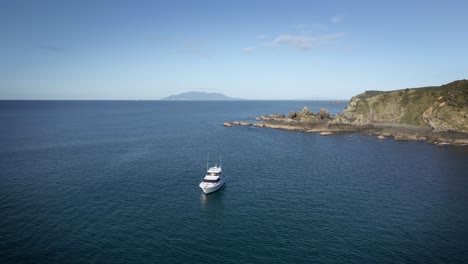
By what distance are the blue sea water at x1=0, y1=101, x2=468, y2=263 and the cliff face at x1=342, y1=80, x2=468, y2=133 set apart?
107 feet

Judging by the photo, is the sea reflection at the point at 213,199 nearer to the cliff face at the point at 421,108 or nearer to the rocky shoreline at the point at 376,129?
the rocky shoreline at the point at 376,129

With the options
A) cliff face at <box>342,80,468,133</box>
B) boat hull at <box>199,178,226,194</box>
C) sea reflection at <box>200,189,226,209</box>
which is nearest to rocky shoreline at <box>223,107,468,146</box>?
cliff face at <box>342,80,468,133</box>

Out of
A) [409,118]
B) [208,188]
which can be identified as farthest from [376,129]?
[208,188]

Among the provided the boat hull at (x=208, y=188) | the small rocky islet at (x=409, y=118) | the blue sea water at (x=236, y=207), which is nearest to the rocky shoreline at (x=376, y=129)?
the small rocky islet at (x=409, y=118)

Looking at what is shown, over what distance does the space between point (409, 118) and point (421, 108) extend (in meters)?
7.83

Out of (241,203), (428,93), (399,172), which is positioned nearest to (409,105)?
(428,93)

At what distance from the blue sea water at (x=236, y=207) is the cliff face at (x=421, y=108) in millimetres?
32681

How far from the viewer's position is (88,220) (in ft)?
178

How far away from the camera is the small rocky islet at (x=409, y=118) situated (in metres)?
135

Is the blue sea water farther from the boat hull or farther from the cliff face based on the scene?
the cliff face

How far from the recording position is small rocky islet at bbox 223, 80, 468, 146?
5305 inches

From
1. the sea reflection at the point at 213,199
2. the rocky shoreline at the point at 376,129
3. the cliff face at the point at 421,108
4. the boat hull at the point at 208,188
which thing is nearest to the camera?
the sea reflection at the point at 213,199

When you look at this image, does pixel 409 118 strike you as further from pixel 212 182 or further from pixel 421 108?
pixel 212 182

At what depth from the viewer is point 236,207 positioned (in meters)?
61.7
